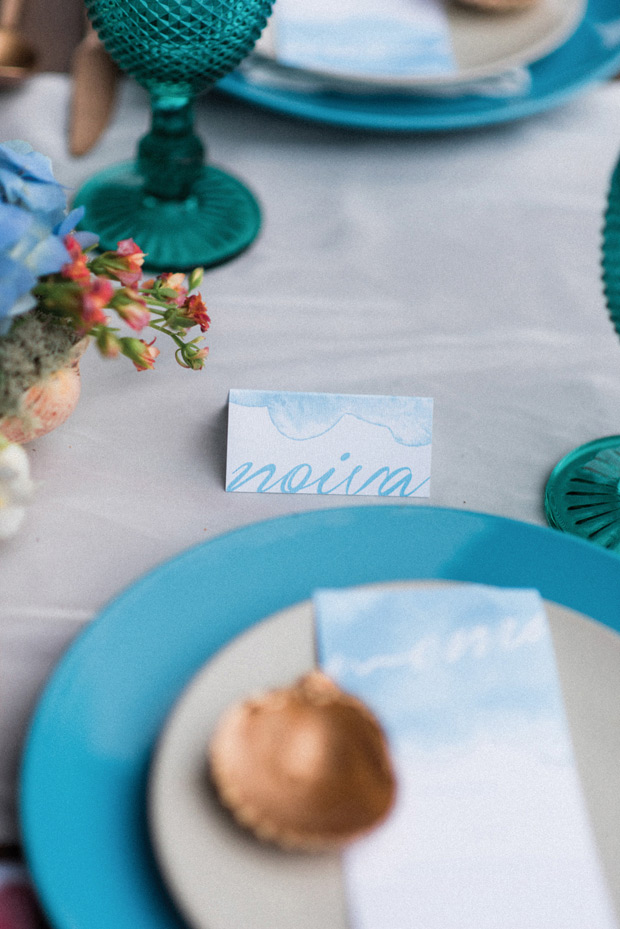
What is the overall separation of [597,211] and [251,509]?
401 millimetres

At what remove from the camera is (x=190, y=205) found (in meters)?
0.69

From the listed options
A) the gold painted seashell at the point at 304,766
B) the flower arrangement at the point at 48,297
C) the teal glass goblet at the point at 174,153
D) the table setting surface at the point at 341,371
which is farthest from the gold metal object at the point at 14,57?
the gold painted seashell at the point at 304,766

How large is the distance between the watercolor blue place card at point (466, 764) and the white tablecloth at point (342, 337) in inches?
4.8

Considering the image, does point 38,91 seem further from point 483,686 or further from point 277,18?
point 483,686

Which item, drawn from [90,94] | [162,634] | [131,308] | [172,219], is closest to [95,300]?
[131,308]

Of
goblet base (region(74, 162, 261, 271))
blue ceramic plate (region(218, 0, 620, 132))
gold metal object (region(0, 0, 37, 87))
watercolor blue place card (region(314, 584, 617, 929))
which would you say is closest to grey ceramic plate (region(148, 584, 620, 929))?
watercolor blue place card (region(314, 584, 617, 929))

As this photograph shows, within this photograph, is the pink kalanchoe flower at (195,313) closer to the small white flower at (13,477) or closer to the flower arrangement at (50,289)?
the flower arrangement at (50,289)

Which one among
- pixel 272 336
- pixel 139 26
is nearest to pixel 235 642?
pixel 272 336

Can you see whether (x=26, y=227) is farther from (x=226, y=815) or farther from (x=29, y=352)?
(x=226, y=815)

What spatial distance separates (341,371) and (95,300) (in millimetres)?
224

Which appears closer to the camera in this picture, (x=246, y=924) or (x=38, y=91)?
(x=246, y=924)

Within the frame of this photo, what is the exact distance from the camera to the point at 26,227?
40 cm

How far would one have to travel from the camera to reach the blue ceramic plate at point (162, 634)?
324mm

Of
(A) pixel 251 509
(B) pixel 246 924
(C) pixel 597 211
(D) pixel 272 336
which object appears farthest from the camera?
(C) pixel 597 211
